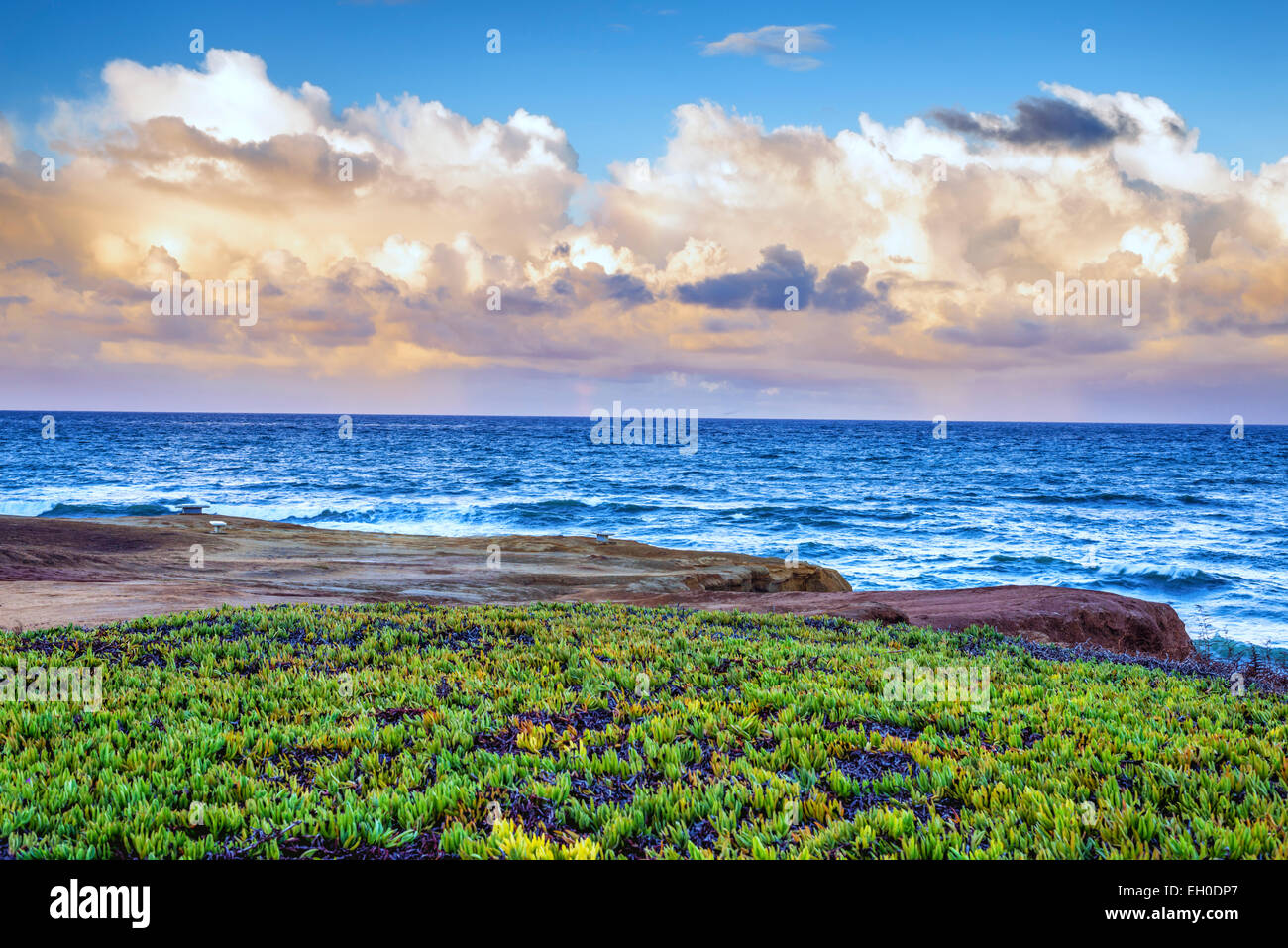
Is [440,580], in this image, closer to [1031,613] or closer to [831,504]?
[1031,613]

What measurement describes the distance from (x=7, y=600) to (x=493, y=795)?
13.0 metres

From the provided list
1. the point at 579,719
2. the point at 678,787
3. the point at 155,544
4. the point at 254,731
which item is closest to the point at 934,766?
the point at 678,787

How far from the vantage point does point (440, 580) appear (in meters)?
19.4

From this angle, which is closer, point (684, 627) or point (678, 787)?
point (678, 787)

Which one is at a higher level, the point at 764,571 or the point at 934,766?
the point at 934,766

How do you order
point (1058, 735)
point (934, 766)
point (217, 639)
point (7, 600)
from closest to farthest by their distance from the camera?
point (934, 766) → point (1058, 735) → point (217, 639) → point (7, 600)

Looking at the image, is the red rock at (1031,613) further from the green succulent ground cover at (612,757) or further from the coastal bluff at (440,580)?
the green succulent ground cover at (612,757)

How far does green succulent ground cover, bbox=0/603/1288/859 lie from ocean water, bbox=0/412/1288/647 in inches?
746

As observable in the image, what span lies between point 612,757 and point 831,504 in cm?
4722

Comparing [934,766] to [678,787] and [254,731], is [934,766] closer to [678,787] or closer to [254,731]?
[678,787]

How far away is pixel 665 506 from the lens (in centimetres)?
5047

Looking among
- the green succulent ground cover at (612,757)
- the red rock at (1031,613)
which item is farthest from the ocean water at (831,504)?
the green succulent ground cover at (612,757)

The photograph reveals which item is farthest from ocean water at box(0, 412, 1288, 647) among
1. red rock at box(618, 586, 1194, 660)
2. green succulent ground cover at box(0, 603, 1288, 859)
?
green succulent ground cover at box(0, 603, 1288, 859)
